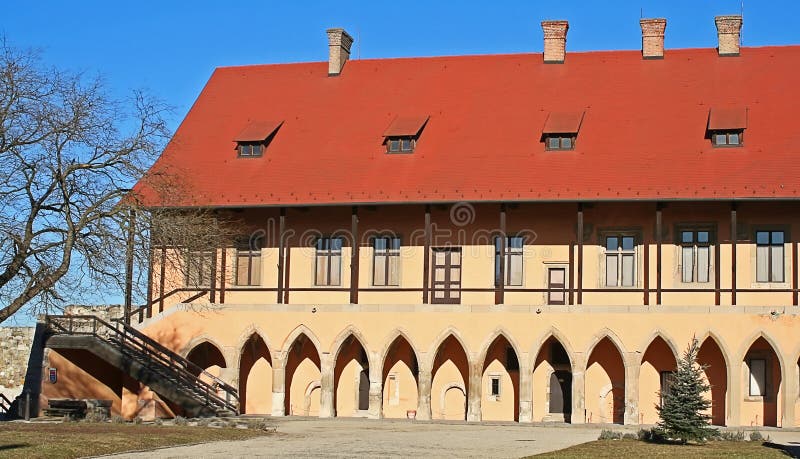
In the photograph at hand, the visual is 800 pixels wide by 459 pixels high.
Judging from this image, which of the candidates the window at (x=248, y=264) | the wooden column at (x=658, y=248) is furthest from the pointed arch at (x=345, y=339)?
the wooden column at (x=658, y=248)

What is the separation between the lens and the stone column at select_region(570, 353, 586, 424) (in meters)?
36.2

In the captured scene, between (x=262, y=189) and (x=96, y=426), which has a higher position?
(x=262, y=189)

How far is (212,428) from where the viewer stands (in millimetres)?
31438

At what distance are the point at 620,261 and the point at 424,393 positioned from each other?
669 centimetres

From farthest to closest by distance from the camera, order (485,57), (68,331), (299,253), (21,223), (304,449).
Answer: (485,57), (299,253), (68,331), (21,223), (304,449)

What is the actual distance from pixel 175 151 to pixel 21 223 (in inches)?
478

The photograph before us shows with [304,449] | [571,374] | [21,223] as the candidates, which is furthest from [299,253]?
[304,449]

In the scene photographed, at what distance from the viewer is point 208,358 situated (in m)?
40.7

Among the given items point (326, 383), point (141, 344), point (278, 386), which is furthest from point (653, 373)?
point (141, 344)

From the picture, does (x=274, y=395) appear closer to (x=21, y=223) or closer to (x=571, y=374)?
(x=571, y=374)

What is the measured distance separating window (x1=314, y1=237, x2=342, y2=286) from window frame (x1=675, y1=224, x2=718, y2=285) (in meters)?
9.92

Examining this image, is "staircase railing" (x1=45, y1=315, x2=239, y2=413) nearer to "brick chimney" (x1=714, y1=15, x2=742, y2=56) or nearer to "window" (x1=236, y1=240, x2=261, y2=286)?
"window" (x1=236, y1=240, x2=261, y2=286)

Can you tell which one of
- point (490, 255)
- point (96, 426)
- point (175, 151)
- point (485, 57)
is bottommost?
point (96, 426)

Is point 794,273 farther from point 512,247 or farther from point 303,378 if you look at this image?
point 303,378
